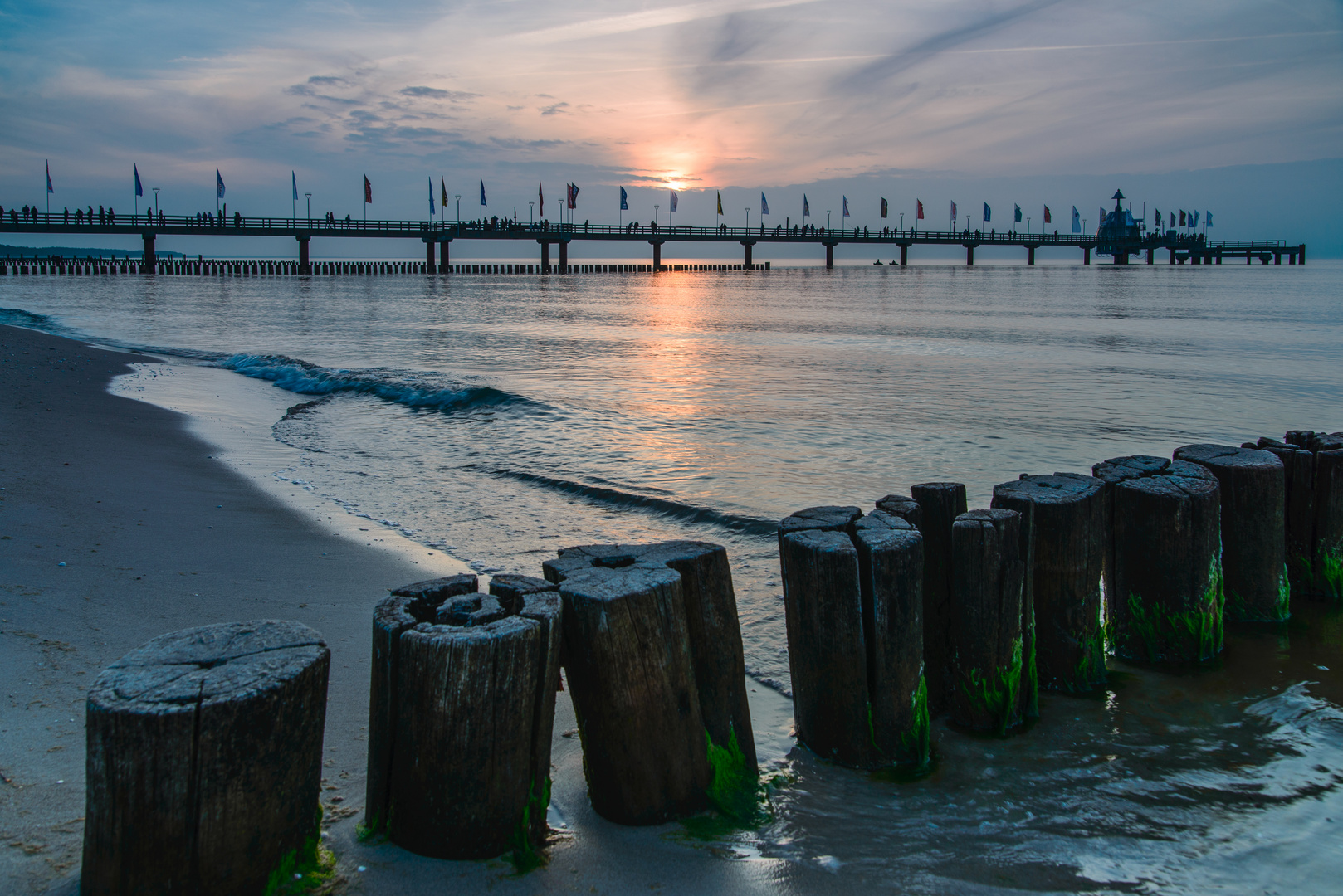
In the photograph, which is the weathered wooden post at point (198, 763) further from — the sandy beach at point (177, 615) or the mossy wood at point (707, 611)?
the mossy wood at point (707, 611)

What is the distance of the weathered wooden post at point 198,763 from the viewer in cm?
173

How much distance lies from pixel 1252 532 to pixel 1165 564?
76cm

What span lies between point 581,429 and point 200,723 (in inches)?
328

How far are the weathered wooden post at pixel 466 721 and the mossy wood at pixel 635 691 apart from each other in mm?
135

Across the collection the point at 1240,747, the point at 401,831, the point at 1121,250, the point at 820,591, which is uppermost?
the point at 1121,250

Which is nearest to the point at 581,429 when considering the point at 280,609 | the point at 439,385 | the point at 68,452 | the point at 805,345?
the point at 439,385

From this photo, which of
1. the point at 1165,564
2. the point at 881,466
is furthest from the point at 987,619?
the point at 881,466

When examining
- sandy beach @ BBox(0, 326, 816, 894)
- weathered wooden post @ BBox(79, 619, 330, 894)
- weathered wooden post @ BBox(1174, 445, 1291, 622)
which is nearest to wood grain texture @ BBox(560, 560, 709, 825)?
sandy beach @ BBox(0, 326, 816, 894)

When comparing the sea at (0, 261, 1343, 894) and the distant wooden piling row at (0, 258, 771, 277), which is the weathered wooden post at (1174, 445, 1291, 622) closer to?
the sea at (0, 261, 1343, 894)

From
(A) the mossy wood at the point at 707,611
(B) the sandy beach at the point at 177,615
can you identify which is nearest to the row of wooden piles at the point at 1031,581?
(A) the mossy wood at the point at 707,611

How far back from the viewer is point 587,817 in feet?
8.27

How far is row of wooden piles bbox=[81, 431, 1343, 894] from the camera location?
5.91 ft

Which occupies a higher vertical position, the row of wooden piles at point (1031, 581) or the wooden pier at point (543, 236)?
the wooden pier at point (543, 236)

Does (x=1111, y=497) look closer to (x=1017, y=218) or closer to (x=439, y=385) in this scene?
(x=439, y=385)
